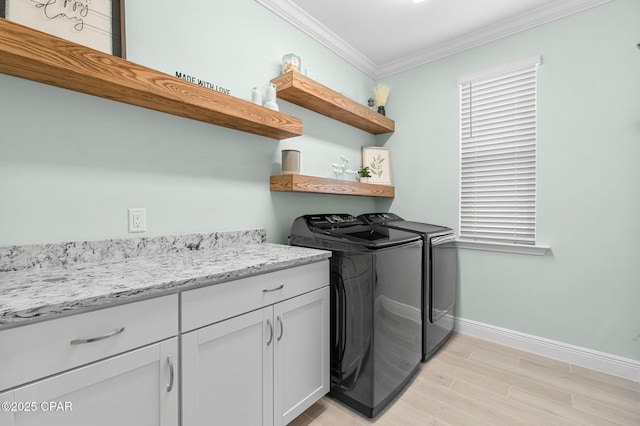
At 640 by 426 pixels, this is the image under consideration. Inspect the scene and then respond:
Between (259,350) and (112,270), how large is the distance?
0.69 metres

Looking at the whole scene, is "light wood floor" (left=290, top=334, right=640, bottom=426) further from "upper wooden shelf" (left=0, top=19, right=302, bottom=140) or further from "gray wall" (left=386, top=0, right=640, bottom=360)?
"upper wooden shelf" (left=0, top=19, right=302, bottom=140)

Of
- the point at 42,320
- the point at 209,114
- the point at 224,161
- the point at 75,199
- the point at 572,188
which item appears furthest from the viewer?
the point at 572,188

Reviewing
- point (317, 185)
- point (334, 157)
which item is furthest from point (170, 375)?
point (334, 157)

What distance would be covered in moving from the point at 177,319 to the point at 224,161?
1.10 metres

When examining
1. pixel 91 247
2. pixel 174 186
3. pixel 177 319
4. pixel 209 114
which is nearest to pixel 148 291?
pixel 177 319

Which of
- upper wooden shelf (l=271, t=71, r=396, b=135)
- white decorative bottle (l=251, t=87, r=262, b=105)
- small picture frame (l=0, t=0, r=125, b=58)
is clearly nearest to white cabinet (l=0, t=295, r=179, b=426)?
small picture frame (l=0, t=0, r=125, b=58)

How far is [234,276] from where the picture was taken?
115cm

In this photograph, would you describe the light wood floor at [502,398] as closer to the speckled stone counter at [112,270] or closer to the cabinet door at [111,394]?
the cabinet door at [111,394]

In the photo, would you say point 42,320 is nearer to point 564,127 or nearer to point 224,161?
point 224,161

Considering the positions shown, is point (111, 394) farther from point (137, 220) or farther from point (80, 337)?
point (137, 220)

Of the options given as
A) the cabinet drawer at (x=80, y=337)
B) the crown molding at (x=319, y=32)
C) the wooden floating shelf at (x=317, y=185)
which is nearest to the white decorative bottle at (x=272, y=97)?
the wooden floating shelf at (x=317, y=185)

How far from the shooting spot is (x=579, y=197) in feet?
6.87

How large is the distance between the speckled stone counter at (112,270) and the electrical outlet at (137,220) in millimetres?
59

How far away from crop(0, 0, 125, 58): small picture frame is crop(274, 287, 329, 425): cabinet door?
1.43m
